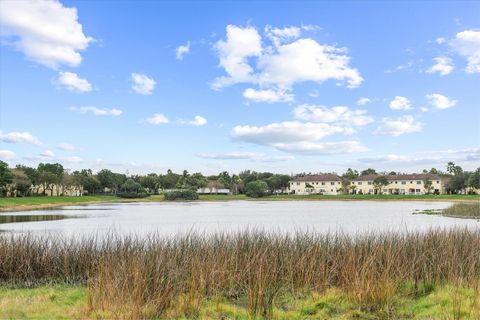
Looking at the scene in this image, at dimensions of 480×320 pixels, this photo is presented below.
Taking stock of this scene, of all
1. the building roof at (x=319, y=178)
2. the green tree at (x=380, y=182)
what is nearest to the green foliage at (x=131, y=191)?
the building roof at (x=319, y=178)

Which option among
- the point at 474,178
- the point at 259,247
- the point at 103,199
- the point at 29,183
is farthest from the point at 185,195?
the point at 259,247

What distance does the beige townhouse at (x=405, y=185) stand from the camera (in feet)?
339

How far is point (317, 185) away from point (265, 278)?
4382 inches

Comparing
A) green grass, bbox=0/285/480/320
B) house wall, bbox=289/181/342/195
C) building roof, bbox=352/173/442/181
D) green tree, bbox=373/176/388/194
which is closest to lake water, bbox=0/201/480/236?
green grass, bbox=0/285/480/320

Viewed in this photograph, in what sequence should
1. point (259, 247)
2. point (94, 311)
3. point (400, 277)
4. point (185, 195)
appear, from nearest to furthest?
point (94, 311) → point (400, 277) → point (259, 247) → point (185, 195)

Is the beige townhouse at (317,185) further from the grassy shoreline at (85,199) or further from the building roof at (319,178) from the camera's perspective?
the grassy shoreline at (85,199)

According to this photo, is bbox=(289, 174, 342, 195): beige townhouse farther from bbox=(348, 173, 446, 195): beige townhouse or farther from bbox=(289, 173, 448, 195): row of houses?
bbox=(348, 173, 446, 195): beige townhouse

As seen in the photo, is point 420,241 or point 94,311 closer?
point 94,311

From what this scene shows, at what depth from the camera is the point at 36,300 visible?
24.7 ft

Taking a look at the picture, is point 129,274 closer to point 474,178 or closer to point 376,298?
point 376,298

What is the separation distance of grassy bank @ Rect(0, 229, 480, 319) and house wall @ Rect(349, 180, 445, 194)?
100345 millimetres

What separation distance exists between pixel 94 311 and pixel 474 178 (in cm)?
8593

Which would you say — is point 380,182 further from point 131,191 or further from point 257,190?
point 131,191

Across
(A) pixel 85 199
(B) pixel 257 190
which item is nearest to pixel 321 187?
(B) pixel 257 190
